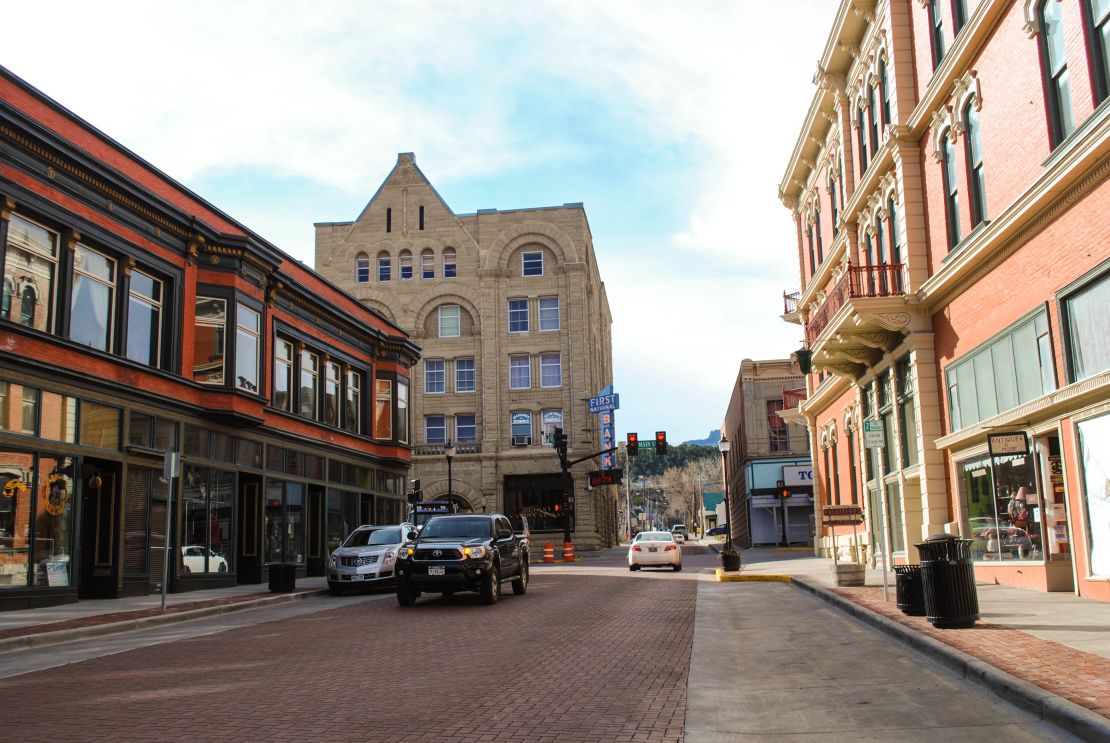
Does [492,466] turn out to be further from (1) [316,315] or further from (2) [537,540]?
(1) [316,315]

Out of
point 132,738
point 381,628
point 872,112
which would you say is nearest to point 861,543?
point 872,112

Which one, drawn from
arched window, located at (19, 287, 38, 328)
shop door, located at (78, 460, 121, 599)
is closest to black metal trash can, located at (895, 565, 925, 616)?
arched window, located at (19, 287, 38, 328)

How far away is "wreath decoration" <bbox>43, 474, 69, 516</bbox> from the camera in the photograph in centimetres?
1977

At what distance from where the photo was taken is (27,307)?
1961 centimetres

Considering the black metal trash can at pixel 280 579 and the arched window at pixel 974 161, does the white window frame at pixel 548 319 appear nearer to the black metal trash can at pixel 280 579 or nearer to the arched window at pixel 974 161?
the black metal trash can at pixel 280 579

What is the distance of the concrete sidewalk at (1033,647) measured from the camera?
22.9ft

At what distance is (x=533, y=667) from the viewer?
10453 mm

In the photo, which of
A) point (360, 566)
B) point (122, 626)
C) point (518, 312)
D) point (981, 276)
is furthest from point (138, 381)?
point (518, 312)

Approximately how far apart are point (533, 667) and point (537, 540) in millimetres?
47281

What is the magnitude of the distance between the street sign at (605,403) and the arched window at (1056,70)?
40.1m

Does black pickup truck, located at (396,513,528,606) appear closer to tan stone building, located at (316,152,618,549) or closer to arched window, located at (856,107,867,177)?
arched window, located at (856,107,867,177)

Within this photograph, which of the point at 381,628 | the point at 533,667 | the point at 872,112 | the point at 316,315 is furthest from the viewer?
the point at 316,315

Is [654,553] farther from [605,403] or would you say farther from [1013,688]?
[1013,688]

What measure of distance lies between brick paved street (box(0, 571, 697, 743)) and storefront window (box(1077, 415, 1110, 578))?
6.00 metres
